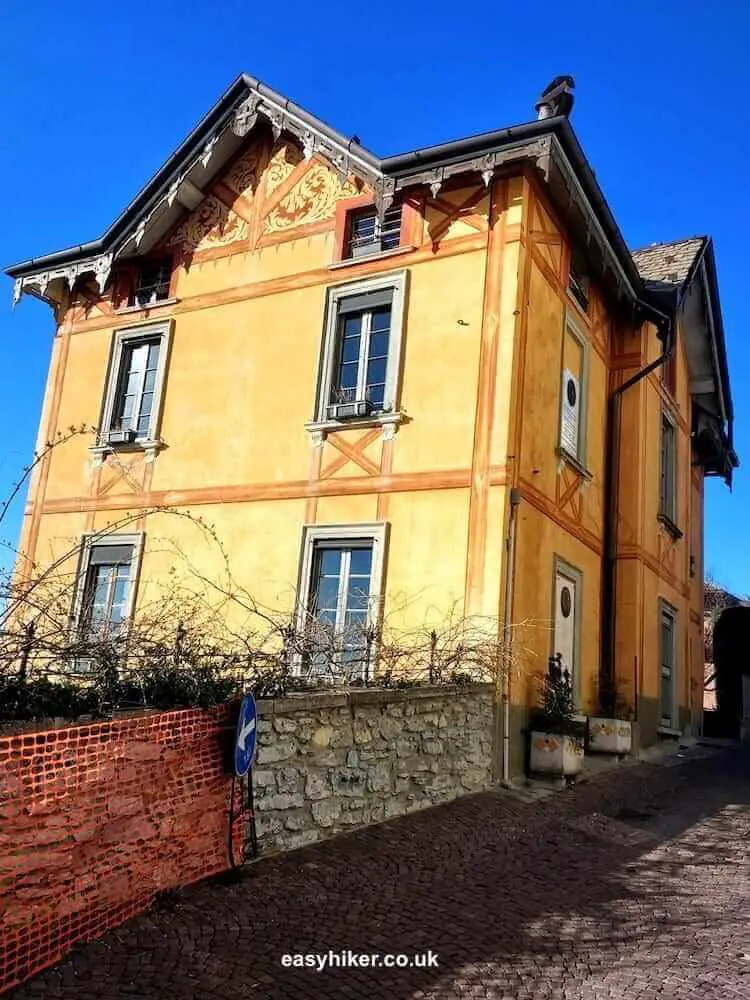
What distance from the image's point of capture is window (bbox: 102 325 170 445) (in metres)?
13.3

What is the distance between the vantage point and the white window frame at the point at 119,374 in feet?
43.2

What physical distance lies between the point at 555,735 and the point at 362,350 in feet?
17.4

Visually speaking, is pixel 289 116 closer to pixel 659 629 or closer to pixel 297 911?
pixel 659 629

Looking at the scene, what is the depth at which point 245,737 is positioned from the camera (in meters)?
5.68

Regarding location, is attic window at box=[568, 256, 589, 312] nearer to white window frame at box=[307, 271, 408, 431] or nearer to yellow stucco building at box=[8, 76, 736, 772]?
yellow stucco building at box=[8, 76, 736, 772]

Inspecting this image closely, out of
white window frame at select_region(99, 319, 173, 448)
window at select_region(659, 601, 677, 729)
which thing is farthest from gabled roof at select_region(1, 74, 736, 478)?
window at select_region(659, 601, 677, 729)

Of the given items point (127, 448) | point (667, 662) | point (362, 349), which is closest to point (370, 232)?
point (362, 349)

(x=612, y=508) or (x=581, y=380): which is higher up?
(x=581, y=380)

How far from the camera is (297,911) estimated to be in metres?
5.07

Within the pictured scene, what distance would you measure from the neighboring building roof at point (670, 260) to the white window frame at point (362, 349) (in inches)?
211

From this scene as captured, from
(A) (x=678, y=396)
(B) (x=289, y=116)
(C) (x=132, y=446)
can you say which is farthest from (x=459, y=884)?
(A) (x=678, y=396)

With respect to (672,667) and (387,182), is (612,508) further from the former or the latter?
(387,182)

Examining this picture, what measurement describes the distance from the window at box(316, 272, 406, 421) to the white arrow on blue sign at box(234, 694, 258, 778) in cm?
594

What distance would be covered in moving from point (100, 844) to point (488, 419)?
22.7ft
